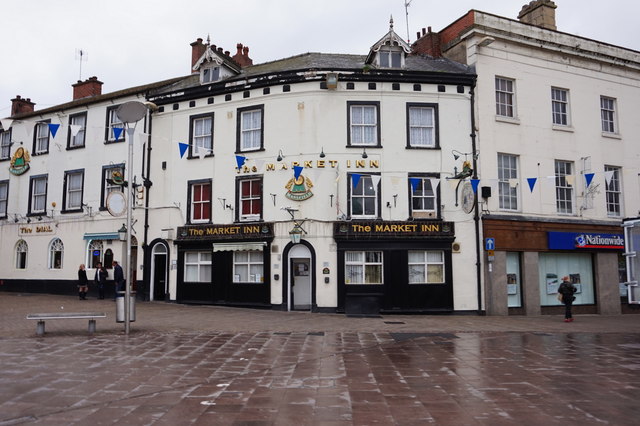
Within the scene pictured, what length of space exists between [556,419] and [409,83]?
54.0 ft

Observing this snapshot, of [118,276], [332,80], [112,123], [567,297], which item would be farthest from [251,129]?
[567,297]

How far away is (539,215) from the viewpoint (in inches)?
825

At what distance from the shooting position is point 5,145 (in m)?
28.4

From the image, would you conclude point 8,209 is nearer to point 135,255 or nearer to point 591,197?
point 135,255

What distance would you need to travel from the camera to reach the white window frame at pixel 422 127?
20.5m

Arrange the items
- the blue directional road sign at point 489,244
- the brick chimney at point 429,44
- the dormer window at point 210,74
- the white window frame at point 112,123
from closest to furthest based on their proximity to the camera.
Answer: the blue directional road sign at point 489,244
the dormer window at point 210,74
the brick chimney at point 429,44
the white window frame at point 112,123

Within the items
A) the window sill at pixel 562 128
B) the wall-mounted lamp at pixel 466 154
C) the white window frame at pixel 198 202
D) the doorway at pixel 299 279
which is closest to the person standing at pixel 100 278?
the white window frame at pixel 198 202

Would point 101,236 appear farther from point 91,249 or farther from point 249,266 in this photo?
point 249,266

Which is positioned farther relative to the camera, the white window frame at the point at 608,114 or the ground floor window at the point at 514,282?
the white window frame at the point at 608,114

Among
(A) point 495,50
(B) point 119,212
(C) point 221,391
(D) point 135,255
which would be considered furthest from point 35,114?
(C) point 221,391

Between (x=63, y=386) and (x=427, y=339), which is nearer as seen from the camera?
(x=63, y=386)

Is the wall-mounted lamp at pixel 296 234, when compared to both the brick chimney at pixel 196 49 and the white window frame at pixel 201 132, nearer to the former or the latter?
the white window frame at pixel 201 132

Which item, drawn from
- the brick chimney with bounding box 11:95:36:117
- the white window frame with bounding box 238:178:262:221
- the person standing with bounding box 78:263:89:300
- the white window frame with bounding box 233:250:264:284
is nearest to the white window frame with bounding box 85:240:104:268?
the person standing with bounding box 78:263:89:300

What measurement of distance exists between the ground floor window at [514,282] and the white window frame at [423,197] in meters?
3.76
